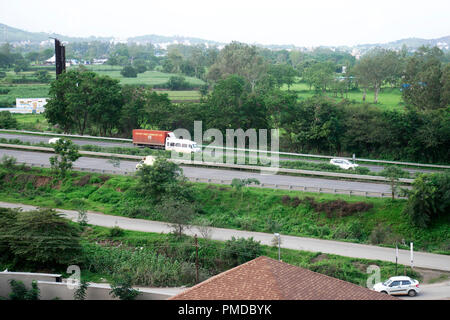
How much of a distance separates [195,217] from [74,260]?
533 cm

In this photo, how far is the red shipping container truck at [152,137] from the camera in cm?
2977

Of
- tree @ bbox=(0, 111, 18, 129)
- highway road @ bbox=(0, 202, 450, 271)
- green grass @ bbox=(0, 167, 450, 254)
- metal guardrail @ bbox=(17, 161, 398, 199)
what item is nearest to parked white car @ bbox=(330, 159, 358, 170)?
metal guardrail @ bbox=(17, 161, 398, 199)

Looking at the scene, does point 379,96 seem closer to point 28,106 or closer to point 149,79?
point 149,79

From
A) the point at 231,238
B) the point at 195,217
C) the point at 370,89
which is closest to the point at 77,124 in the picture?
the point at 195,217

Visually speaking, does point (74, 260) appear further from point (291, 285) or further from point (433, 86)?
point (433, 86)

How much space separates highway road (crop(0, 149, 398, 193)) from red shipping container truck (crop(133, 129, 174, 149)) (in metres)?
3.01

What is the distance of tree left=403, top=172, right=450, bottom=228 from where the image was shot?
18812mm

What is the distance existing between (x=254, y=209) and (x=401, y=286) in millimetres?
8087

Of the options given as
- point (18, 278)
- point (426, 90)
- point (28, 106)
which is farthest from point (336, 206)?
point (28, 106)

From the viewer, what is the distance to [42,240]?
17.4 metres

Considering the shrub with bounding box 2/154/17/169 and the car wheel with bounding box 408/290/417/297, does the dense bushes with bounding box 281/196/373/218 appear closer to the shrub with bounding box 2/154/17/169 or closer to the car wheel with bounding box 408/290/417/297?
the car wheel with bounding box 408/290/417/297

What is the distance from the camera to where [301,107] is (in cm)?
3034
